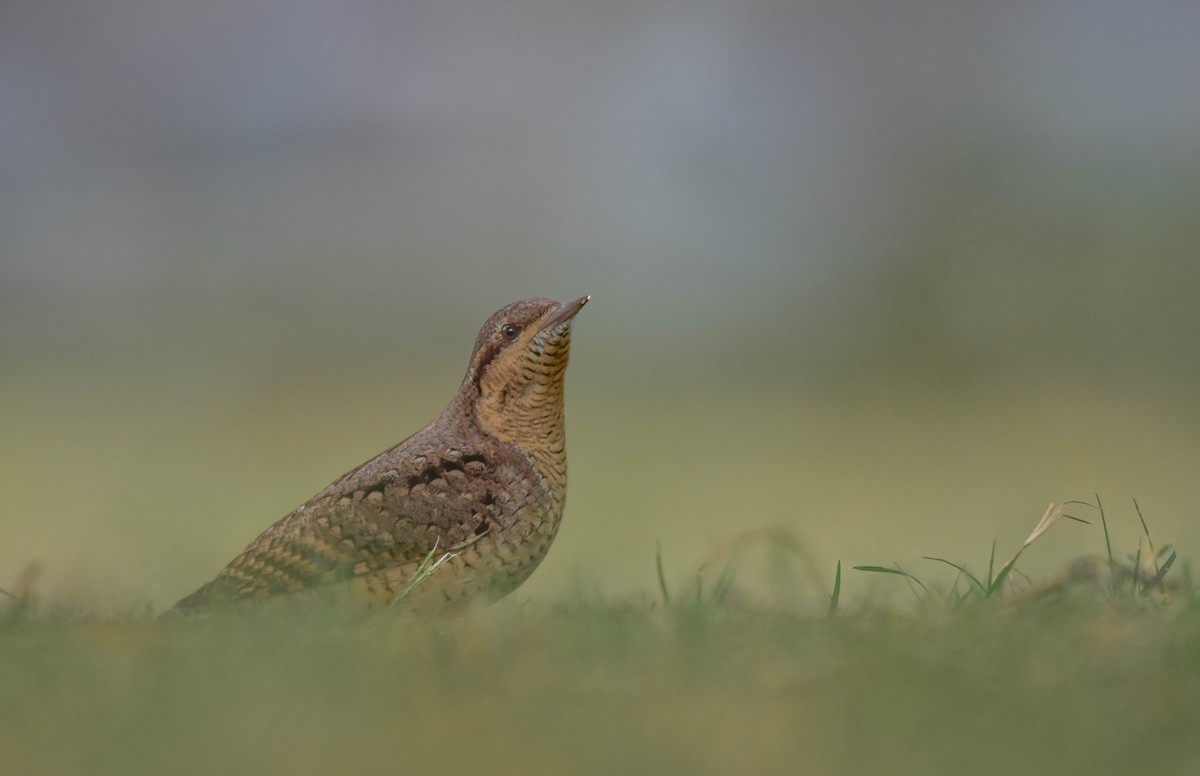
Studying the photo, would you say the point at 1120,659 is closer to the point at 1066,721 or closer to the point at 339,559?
the point at 1066,721

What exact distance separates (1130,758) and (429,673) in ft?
3.22

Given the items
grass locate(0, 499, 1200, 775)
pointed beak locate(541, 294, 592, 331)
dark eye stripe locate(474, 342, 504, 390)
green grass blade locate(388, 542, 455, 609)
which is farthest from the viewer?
dark eye stripe locate(474, 342, 504, 390)

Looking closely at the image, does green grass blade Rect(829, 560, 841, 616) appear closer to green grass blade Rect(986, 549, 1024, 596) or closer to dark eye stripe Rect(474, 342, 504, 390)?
green grass blade Rect(986, 549, 1024, 596)

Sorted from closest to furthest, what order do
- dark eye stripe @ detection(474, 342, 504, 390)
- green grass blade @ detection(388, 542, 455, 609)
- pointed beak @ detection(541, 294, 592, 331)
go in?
green grass blade @ detection(388, 542, 455, 609) → pointed beak @ detection(541, 294, 592, 331) → dark eye stripe @ detection(474, 342, 504, 390)

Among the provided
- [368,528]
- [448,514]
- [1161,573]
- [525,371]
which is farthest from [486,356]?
[1161,573]

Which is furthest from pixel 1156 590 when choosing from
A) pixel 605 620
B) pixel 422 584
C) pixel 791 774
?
pixel 422 584

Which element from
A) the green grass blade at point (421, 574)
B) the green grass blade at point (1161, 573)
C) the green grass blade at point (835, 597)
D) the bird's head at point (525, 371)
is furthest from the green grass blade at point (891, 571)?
the bird's head at point (525, 371)

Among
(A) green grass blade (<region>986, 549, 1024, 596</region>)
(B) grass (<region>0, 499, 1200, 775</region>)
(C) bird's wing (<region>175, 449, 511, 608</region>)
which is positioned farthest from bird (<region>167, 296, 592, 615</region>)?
(A) green grass blade (<region>986, 549, 1024, 596</region>)

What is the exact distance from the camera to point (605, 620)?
2.21 meters

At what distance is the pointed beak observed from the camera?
12.6ft

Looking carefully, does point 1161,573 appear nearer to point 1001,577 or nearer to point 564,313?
point 1001,577

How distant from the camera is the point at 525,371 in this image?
12.7 feet

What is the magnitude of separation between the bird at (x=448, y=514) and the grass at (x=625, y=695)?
3.40 feet

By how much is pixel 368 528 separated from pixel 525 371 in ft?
2.48
